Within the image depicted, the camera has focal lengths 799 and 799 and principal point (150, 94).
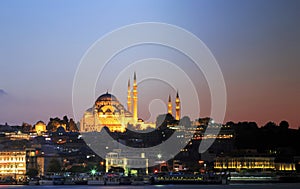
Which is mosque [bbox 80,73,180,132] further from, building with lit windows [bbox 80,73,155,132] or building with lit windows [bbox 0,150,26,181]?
building with lit windows [bbox 0,150,26,181]

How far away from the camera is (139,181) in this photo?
79312mm

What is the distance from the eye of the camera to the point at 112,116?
430 feet

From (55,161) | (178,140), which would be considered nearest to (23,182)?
(55,161)

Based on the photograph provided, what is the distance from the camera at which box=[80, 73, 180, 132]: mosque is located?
424ft

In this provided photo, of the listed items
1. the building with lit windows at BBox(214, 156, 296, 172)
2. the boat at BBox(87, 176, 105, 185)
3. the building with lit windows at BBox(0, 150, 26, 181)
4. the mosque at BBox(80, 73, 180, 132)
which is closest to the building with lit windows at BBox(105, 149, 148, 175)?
the boat at BBox(87, 176, 105, 185)

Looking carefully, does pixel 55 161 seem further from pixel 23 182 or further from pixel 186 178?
pixel 186 178

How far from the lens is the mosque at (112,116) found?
12938 centimetres

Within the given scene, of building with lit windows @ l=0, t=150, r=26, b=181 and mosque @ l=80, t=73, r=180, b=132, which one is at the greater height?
mosque @ l=80, t=73, r=180, b=132

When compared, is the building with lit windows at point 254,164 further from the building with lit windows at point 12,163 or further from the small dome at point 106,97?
the small dome at point 106,97

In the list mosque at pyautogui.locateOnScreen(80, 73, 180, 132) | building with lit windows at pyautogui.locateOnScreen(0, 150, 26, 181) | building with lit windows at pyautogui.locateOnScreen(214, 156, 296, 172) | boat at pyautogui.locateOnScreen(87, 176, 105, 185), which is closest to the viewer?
boat at pyautogui.locateOnScreen(87, 176, 105, 185)

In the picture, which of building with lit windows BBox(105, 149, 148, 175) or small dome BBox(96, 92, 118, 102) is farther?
small dome BBox(96, 92, 118, 102)

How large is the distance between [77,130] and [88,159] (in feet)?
116

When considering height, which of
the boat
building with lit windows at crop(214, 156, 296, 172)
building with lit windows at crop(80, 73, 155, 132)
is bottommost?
the boat

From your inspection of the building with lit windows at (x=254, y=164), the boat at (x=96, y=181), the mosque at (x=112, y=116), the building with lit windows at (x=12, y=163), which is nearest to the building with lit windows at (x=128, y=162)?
the boat at (x=96, y=181)
